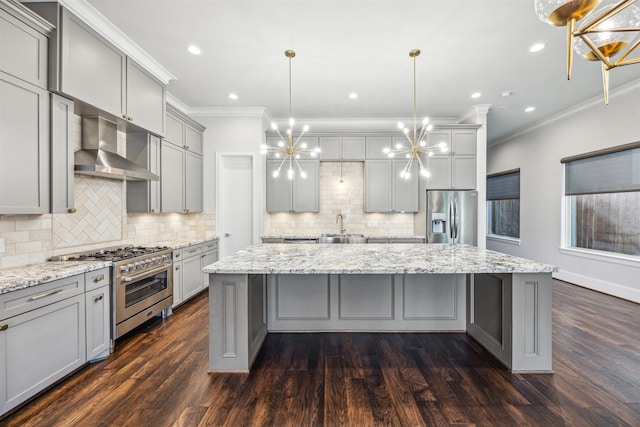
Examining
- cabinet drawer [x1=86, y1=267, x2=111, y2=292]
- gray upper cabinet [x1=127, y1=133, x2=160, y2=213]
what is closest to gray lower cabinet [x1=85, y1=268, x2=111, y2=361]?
cabinet drawer [x1=86, y1=267, x2=111, y2=292]

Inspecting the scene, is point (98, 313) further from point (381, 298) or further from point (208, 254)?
point (381, 298)

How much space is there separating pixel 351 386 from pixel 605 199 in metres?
5.35

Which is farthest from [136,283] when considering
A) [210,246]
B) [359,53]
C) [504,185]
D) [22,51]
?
[504,185]

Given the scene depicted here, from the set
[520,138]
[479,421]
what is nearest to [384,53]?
[479,421]

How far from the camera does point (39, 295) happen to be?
195cm

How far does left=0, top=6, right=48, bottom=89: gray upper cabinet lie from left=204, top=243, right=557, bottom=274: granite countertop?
198cm

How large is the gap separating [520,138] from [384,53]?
4.88 metres

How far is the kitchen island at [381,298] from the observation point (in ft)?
7.22

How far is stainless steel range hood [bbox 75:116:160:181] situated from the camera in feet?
9.07

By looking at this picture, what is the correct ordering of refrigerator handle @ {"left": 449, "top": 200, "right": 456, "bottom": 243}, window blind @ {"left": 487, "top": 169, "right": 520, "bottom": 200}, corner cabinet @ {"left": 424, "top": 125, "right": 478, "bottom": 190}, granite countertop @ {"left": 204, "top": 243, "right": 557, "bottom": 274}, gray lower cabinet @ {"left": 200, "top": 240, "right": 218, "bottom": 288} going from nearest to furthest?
granite countertop @ {"left": 204, "top": 243, "right": 557, "bottom": 274} → gray lower cabinet @ {"left": 200, "top": 240, "right": 218, "bottom": 288} → refrigerator handle @ {"left": 449, "top": 200, "right": 456, "bottom": 243} → corner cabinet @ {"left": 424, "top": 125, "right": 478, "bottom": 190} → window blind @ {"left": 487, "top": 169, "right": 520, "bottom": 200}

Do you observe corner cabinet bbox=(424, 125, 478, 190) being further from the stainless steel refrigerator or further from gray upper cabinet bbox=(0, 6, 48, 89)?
gray upper cabinet bbox=(0, 6, 48, 89)

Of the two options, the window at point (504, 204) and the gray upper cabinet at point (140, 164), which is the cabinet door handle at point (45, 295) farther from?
the window at point (504, 204)

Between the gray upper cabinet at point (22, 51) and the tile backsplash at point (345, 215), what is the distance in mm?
3691

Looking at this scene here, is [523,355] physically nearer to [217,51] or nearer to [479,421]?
[479,421]
